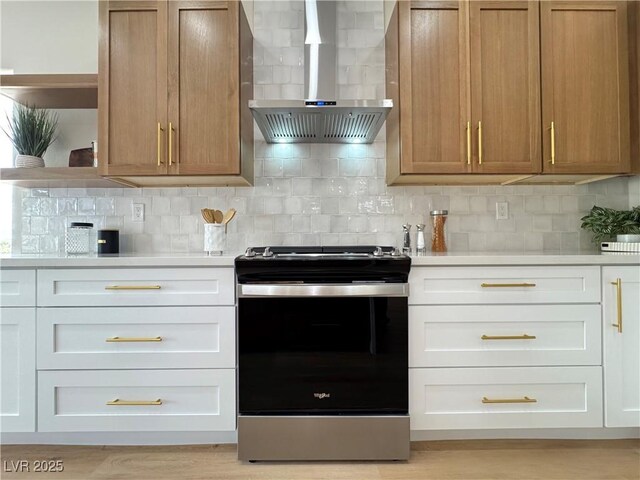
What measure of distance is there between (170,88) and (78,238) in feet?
3.20

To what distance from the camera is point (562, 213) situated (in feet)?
7.51

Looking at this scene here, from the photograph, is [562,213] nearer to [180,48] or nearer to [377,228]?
[377,228]

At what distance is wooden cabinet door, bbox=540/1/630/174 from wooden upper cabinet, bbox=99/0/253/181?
1587 millimetres

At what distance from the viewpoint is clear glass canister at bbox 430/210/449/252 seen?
2.19 meters

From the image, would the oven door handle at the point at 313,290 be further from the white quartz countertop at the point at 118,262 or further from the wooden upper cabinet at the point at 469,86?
the wooden upper cabinet at the point at 469,86

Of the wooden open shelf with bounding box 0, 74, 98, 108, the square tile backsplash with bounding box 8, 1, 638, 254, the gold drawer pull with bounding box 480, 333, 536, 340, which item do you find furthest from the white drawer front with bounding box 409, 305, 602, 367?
the wooden open shelf with bounding box 0, 74, 98, 108

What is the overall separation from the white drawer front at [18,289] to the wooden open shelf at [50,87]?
1.00 metres

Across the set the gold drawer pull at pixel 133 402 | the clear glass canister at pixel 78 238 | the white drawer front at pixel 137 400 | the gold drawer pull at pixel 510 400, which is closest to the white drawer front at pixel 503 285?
the gold drawer pull at pixel 510 400

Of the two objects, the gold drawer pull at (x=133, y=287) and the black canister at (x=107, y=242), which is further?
the black canister at (x=107, y=242)

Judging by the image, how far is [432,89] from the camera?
1.89 meters

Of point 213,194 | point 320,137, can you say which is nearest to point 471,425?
point 320,137

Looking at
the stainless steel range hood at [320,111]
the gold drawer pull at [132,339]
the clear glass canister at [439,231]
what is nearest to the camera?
the gold drawer pull at [132,339]

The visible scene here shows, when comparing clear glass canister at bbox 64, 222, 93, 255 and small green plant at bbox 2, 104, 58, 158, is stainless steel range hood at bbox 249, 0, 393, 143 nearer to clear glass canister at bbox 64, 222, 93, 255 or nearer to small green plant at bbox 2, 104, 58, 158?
clear glass canister at bbox 64, 222, 93, 255

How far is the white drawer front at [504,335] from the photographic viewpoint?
1.70m
